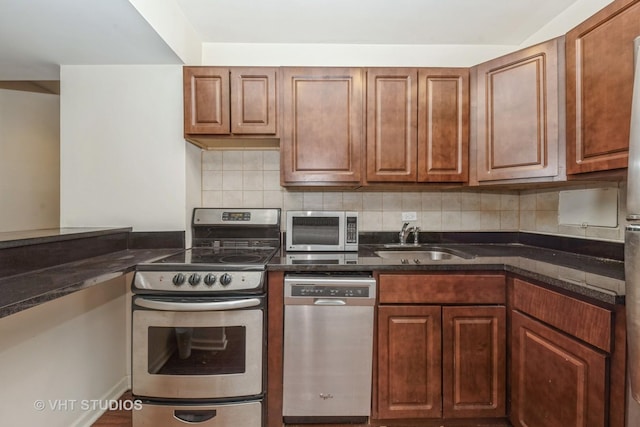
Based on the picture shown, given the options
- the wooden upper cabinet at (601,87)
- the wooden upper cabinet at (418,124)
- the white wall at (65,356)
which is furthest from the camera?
the wooden upper cabinet at (418,124)

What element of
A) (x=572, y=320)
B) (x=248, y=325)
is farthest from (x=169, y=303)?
(x=572, y=320)

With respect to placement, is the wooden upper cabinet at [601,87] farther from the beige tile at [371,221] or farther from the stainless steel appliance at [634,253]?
the beige tile at [371,221]

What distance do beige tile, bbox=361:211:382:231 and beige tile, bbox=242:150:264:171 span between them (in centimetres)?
90

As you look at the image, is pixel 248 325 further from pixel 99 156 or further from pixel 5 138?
pixel 5 138

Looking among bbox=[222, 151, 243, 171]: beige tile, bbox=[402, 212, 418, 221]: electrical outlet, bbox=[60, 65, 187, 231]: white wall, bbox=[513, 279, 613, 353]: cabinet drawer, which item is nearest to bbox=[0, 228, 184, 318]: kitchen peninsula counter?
bbox=[60, 65, 187, 231]: white wall

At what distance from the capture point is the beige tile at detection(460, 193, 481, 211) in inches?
93.3

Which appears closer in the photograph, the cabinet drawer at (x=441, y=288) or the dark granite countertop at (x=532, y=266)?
the dark granite countertop at (x=532, y=266)

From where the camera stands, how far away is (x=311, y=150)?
1988 millimetres

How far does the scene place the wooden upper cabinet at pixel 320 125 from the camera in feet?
6.48

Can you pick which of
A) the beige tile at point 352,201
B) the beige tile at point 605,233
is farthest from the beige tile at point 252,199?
the beige tile at point 605,233

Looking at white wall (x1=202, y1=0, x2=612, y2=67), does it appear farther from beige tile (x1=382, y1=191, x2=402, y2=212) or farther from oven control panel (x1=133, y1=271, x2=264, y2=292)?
oven control panel (x1=133, y1=271, x2=264, y2=292)

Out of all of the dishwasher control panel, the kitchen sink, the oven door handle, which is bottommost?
the oven door handle

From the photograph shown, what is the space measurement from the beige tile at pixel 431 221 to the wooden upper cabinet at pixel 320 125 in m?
0.74

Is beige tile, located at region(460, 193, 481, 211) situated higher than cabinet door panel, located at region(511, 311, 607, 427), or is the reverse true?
beige tile, located at region(460, 193, 481, 211)
